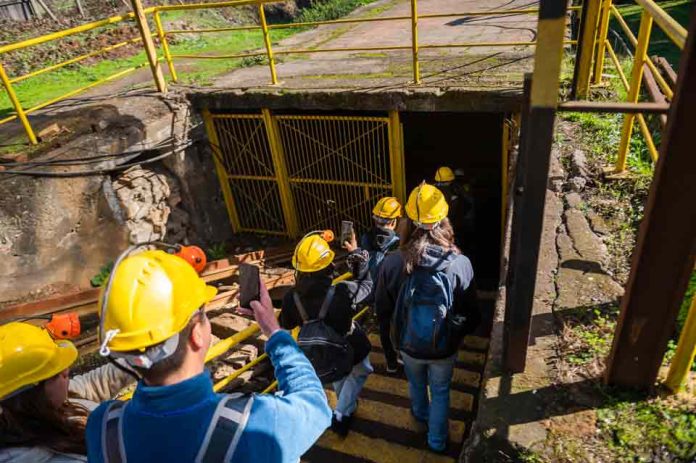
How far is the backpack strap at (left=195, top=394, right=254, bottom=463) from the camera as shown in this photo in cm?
153

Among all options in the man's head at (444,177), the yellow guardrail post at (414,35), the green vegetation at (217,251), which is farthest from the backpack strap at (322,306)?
the green vegetation at (217,251)

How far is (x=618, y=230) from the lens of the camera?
348 cm

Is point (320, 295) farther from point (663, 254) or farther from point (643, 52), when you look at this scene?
point (643, 52)

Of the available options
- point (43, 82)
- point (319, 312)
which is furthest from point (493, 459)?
point (43, 82)

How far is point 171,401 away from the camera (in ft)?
5.13

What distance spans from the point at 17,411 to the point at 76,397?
75cm

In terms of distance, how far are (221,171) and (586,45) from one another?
5688 mm

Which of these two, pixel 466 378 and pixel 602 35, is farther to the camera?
pixel 602 35

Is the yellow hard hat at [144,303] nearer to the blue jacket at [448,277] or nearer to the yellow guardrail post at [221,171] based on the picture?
the blue jacket at [448,277]

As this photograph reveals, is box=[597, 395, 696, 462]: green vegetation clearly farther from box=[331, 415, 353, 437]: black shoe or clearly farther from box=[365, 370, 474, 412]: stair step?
box=[331, 415, 353, 437]: black shoe

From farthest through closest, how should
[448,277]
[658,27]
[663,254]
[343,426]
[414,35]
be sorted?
[658,27] < [414,35] < [343,426] < [448,277] < [663,254]

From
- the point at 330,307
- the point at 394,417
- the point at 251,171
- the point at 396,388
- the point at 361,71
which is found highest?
the point at 361,71

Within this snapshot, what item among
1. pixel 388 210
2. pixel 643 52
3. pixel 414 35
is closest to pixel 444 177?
pixel 388 210

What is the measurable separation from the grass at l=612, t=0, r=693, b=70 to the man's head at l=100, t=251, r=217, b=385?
1239 centimetres
